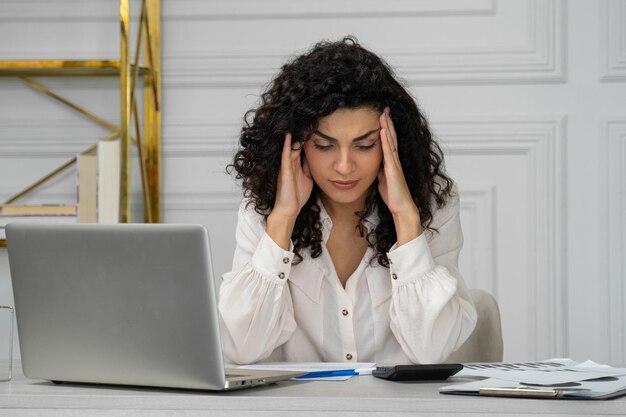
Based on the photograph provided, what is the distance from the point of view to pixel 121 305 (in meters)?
1.14

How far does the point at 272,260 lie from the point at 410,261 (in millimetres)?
264

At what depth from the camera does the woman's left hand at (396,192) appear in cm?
187

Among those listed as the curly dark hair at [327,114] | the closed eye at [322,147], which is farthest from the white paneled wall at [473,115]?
the closed eye at [322,147]

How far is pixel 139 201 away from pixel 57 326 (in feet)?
5.78

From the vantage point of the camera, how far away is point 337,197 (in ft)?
6.25

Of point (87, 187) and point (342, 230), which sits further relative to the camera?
point (87, 187)

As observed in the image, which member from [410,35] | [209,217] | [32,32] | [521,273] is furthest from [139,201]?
[521,273]

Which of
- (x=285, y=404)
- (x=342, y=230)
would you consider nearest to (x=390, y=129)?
(x=342, y=230)

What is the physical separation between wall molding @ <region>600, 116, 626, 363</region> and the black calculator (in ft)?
5.63

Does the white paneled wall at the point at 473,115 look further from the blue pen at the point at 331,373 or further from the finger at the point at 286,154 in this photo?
the blue pen at the point at 331,373

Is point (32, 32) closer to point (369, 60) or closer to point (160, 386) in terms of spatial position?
point (369, 60)

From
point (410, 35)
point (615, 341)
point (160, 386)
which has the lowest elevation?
point (615, 341)

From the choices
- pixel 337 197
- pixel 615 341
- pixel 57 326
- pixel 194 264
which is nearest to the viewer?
pixel 194 264

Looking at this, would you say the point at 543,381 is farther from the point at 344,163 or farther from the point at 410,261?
the point at 344,163
